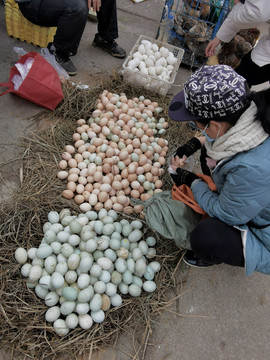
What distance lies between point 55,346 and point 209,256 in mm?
827

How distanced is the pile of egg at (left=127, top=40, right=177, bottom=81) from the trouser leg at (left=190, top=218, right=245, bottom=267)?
1529mm

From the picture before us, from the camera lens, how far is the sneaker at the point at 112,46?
2.86m

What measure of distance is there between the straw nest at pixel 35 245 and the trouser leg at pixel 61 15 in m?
0.46

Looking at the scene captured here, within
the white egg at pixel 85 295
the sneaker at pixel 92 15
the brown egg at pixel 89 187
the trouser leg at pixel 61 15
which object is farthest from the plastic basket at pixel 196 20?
the white egg at pixel 85 295

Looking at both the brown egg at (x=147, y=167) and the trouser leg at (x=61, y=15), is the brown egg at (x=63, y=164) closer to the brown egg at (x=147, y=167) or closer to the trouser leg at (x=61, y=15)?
the brown egg at (x=147, y=167)

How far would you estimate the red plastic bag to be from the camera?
1998mm

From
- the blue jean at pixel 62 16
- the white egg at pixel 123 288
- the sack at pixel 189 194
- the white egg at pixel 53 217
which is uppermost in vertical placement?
the blue jean at pixel 62 16

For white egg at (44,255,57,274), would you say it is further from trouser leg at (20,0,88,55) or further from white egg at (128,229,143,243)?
trouser leg at (20,0,88,55)

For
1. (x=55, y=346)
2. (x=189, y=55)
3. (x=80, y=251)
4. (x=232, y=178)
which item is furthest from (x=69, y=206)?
(x=189, y=55)

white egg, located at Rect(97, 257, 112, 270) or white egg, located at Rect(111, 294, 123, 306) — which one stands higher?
white egg, located at Rect(97, 257, 112, 270)

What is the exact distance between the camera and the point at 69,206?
69.8 inches

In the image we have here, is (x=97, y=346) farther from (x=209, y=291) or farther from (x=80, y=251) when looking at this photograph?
(x=209, y=291)

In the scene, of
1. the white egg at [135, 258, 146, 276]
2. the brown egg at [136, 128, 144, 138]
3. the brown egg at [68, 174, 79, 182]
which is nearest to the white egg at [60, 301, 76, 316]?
the white egg at [135, 258, 146, 276]

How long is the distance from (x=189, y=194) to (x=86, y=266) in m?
0.66
